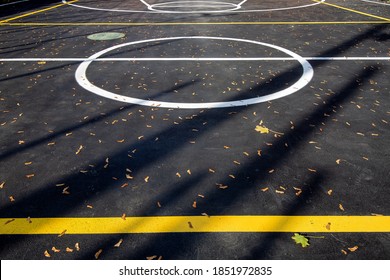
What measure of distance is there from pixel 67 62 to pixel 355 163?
7.83 metres

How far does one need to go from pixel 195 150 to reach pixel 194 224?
1583 mm

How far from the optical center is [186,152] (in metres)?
4.84

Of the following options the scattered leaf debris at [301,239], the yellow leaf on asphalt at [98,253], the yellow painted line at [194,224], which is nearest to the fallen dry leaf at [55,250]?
the yellow painted line at [194,224]

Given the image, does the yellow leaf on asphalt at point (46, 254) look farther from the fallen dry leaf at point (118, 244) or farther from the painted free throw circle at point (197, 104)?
the painted free throw circle at point (197, 104)

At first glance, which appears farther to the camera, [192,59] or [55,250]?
[192,59]

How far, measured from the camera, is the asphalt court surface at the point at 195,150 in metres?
3.37

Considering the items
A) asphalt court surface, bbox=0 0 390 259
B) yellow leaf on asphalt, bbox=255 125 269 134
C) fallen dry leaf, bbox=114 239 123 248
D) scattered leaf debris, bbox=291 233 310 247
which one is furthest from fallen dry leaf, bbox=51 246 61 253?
yellow leaf on asphalt, bbox=255 125 269 134

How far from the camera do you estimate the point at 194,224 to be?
3518 millimetres

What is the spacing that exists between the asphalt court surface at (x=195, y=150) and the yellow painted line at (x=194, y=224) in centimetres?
2

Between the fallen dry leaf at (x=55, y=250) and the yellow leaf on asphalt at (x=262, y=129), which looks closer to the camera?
the fallen dry leaf at (x=55, y=250)

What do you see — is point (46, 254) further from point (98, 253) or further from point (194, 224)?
point (194, 224)

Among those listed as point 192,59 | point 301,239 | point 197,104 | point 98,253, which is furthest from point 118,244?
point 192,59

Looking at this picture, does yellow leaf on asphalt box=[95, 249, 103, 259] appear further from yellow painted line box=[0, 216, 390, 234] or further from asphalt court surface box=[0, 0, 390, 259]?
yellow painted line box=[0, 216, 390, 234]

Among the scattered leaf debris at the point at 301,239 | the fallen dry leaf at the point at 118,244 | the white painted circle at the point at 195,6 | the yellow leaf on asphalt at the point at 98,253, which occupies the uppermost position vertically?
the white painted circle at the point at 195,6
